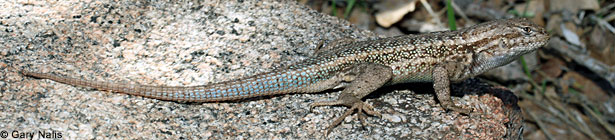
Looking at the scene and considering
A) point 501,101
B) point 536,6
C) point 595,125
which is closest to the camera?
point 501,101

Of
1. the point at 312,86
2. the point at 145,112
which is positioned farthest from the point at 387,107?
the point at 145,112

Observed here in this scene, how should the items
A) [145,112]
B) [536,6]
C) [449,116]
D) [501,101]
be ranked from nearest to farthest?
[145,112]
[449,116]
[501,101]
[536,6]

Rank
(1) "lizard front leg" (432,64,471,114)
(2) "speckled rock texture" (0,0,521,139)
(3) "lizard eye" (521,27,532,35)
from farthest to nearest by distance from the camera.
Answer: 1. (3) "lizard eye" (521,27,532,35)
2. (1) "lizard front leg" (432,64,471,114)
3. (2) "speckled rock texture" (0,0,521,139)

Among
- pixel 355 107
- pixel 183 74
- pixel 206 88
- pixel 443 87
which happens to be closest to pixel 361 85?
pixel 355 107

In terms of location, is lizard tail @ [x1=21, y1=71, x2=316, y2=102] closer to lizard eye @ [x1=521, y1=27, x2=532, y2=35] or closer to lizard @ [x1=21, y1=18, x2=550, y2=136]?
lizard @ [x1=21, y1=18, x2=550, y2=136]

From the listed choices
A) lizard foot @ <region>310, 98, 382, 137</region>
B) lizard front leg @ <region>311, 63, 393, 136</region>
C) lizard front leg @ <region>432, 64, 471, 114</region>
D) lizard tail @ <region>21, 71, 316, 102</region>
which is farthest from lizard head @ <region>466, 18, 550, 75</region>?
lizard tail @ <region>21, 71, 316, 102</region>

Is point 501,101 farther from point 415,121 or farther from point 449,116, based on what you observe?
point 415,121

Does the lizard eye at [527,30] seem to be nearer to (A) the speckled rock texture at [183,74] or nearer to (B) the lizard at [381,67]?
(B) the lizard at [381,67]
